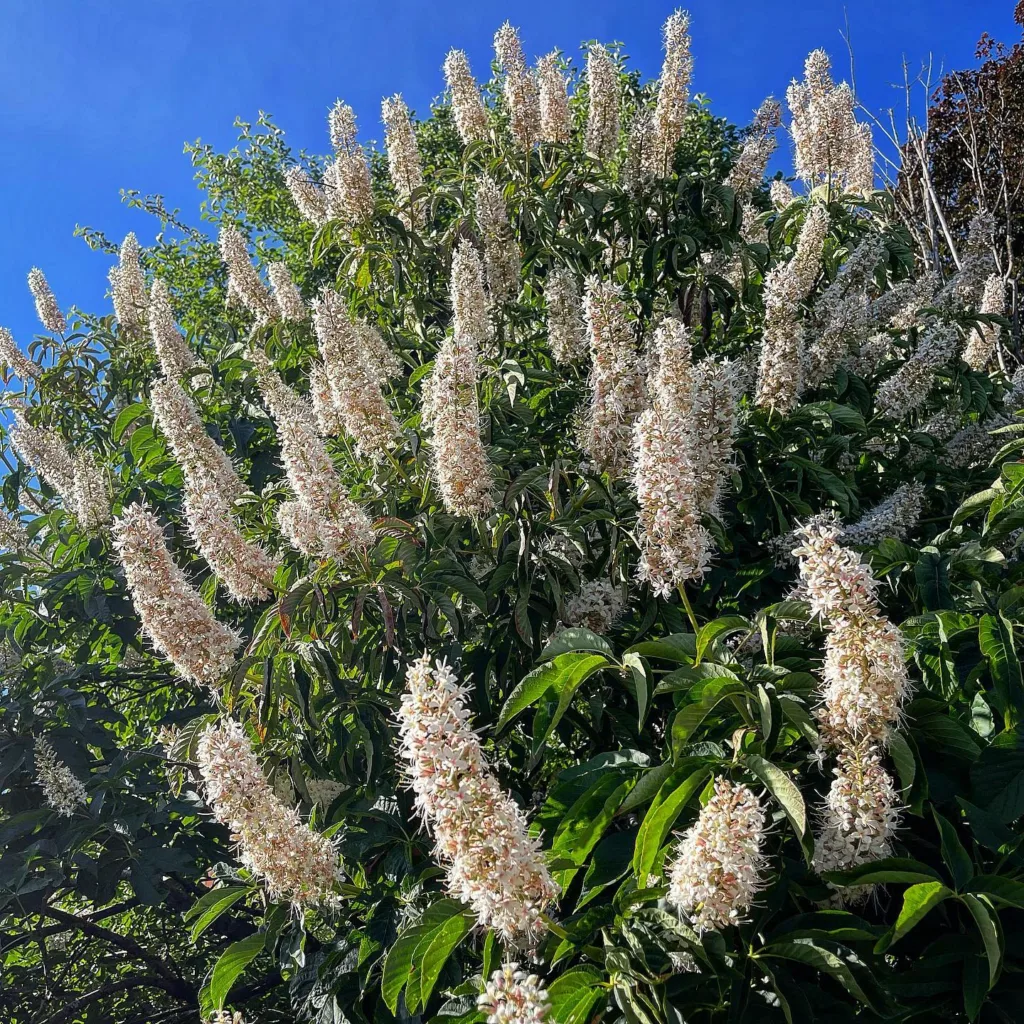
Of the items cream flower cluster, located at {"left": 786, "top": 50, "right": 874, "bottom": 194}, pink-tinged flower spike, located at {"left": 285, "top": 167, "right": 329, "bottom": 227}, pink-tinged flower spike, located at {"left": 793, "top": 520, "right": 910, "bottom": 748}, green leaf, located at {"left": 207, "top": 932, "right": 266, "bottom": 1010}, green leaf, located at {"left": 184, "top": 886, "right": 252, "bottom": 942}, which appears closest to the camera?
pink-tinged flower spike, located at {"left": 793, "top": 520, "right": 910, "bottom": 748}

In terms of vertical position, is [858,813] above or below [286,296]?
below

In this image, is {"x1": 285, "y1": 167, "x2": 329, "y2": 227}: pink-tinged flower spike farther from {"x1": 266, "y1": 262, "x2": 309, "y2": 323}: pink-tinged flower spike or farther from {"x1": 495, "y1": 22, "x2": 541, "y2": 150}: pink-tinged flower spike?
{"x1": 495, "y1": 22, "x2": 541, "y2": 150}: pink-tinged flower spike

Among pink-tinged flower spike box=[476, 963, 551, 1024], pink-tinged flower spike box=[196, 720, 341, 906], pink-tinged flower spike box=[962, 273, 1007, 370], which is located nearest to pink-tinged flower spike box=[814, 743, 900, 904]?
pink-tinged flower spike box=[476, 963, 551, 1024]

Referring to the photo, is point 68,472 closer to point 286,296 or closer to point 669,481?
point 286,296

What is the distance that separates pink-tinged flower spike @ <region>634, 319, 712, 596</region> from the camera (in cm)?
243

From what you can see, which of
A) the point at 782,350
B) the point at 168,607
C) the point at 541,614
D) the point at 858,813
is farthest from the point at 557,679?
the point at 782,350

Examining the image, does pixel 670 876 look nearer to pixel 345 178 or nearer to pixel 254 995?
pixel 254 995

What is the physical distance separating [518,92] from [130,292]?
273 centimetres

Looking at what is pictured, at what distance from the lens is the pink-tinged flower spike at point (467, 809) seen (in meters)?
1.77

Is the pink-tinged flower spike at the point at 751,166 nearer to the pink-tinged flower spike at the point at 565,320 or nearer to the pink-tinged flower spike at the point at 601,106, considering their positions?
the pink-tinged flower spike at the point at 601,106

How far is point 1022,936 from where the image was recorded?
2.00m

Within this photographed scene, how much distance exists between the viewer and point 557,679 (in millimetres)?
2225

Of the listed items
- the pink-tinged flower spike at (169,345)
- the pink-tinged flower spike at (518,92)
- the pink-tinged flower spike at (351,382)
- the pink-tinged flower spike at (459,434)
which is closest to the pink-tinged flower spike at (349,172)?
the pink-tinged flower spike at (518,92)

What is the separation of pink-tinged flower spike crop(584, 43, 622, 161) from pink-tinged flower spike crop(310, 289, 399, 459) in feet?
6.44
